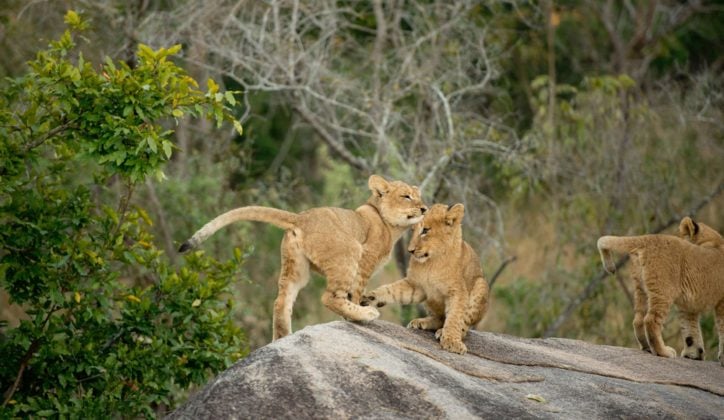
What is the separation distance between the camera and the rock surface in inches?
229

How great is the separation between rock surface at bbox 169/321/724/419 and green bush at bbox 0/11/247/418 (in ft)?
6.27

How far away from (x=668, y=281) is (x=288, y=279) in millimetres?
2739

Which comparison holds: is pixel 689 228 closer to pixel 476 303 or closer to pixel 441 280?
pixel 476 303

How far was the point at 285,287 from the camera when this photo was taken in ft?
24.2

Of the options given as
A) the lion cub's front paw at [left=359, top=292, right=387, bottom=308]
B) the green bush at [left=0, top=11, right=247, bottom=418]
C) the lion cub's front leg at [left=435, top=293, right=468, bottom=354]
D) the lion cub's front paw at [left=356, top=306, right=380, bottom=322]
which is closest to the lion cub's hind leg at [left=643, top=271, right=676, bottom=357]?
the lion cub's front leg at [left=435, top=293, right=468, bottom=354]

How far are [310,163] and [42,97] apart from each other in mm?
12908

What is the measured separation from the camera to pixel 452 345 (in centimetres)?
706

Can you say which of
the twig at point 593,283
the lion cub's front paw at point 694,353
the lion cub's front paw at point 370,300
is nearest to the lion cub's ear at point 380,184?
the lion cub's front paw at point 370,300

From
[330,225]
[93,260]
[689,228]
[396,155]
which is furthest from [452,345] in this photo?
[396,155]

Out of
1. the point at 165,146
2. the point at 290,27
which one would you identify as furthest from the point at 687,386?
the point at 290,27

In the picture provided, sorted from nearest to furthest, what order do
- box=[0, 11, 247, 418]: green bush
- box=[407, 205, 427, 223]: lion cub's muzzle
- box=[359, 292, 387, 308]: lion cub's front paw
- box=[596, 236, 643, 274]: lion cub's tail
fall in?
box=[359, 292, 387, 308]: lion cub's front paw < box=[0, 11, 247, 418]: green bush < box=[407, 205, 427, 223]: lion cub's muzzle < box=[596, 236, 643, 274]: lion cub's tail

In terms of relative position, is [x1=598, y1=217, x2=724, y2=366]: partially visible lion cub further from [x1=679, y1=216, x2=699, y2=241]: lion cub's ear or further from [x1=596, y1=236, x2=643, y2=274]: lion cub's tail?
[x1=679, y1=216, x2=699, y2=241]: lion cub's ear

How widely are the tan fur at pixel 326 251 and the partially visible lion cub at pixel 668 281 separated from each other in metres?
1.85

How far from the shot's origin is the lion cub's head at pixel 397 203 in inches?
312
